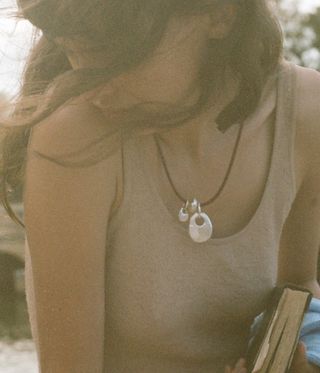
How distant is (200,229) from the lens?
2.08m

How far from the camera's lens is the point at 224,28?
208cm

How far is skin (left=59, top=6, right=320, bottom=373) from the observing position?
→ 6.57 feet

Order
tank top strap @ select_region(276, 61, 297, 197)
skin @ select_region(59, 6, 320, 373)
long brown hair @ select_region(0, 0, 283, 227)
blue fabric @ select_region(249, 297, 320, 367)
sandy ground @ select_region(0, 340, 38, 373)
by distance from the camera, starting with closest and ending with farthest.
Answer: long brown hair @ select_region(0, 0, 283, 227) → skin @ select_region(59, 6, 320, 373) → blue fabric @ select_region(249, 297, 320, 367) → tank top strap @ select_region(276, 61, 297, 197) → sandy ground @ select_region(0, 340, 38, 373)

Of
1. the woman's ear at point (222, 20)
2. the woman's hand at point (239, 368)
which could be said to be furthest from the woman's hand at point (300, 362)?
the woman's ear at point (222, 20)

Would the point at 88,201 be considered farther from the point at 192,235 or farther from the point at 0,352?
the point at 0,352

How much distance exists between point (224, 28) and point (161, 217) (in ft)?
1.32

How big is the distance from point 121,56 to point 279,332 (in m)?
0.63

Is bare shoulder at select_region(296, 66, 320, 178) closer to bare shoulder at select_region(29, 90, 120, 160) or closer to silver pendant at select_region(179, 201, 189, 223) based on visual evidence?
silver pendant at select_region(179, 201, 189, 223)

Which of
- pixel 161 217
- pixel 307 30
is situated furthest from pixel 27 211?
pixel 307 30

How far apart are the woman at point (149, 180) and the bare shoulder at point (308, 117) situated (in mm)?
38

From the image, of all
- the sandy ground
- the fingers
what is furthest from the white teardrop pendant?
the sandy ground

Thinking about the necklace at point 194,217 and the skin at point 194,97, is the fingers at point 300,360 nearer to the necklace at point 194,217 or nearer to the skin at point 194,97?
the skin at point 194,97

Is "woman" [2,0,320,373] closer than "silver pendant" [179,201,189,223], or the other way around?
"woman" [2,0,320,373]

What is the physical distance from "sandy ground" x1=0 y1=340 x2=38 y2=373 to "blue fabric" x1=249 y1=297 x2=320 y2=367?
6.01 metres
